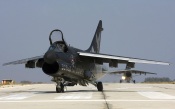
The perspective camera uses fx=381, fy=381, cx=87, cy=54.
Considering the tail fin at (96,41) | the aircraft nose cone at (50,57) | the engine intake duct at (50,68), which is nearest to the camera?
the aircraft nose cone at (50,57)

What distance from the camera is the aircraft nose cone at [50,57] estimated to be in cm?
1992

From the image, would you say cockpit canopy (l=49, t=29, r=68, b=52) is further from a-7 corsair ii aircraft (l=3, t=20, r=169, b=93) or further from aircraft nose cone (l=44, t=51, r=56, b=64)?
aircraft nose cone (l=44, t=51, r=56, b=64)

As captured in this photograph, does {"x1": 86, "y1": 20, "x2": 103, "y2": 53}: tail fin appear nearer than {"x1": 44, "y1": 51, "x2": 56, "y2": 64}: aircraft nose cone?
No

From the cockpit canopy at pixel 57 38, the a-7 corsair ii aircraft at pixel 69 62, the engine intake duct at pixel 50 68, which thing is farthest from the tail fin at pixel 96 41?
the engine intake duct at pixel 50 68

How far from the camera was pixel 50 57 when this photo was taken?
19953 millimetres

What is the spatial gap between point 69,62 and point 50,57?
2.24 m

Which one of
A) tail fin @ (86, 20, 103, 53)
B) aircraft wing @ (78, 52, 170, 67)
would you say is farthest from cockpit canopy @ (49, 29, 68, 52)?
tail fin @ (86, 20, 103, 53)

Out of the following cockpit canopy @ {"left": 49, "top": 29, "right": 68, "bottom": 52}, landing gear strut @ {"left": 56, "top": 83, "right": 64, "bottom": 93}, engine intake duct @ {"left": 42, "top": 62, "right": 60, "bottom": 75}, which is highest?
cockpit canopy @ {"left": 49, "top": 29, "right": 68, "bottom": 52}

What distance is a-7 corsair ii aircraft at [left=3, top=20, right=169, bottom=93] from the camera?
20.6m

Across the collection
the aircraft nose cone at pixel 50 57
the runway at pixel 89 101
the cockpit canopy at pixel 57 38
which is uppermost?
the cockpit canopy at pixel 57 38

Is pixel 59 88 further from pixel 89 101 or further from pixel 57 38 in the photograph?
pixel 89 101

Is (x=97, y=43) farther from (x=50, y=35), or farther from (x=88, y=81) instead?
(x=50, y=35)

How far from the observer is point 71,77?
22672 millimetres

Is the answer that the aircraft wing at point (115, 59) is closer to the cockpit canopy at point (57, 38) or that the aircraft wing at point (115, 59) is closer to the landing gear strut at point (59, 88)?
the cockpit canopy at point (57, 38)
